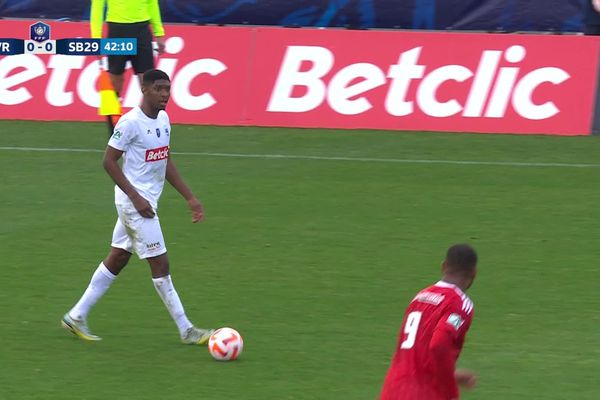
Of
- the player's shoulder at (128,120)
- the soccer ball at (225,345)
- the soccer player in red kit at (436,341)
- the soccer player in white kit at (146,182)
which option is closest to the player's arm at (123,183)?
the soccer player in white kit at (146,182)

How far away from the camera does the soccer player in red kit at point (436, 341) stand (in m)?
5.80

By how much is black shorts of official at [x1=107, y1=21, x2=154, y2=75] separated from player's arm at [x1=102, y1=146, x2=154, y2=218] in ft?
24.0

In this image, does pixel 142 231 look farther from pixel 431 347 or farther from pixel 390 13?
pixel 390 13

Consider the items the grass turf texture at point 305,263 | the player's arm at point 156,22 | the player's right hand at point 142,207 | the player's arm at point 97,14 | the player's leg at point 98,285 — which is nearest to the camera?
the grass turf texture at point 305,263

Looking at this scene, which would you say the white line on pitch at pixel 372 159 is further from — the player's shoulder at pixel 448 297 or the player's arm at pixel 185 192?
the player's shoulder at pixel 448 297

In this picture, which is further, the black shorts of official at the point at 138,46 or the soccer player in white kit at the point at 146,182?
the black shorts of official at the point at 138,46

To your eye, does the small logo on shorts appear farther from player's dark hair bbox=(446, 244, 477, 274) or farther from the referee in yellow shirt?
the referee in yellow shirt

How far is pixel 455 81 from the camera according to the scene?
17109 mm

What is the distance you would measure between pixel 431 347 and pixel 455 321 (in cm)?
18

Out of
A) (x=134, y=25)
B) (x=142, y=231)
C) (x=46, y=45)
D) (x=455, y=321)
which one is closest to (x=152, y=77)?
(x=142, y=231)

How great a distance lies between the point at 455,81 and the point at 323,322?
8326mm

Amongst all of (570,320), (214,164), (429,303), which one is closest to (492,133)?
(214,164)

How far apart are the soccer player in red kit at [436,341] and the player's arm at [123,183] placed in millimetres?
3017

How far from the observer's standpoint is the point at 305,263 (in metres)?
11.0
